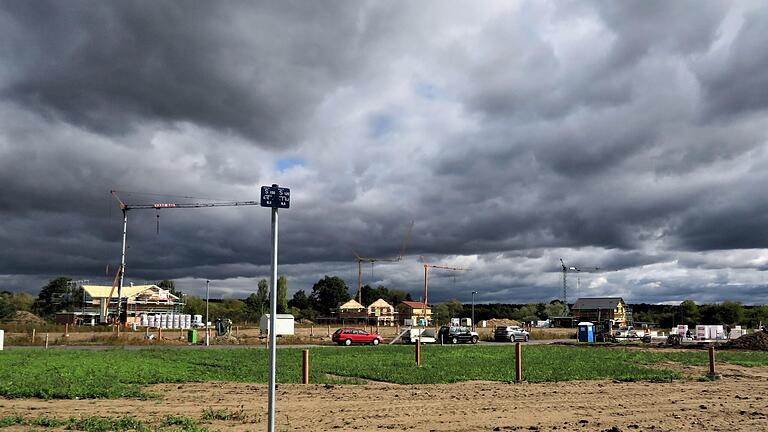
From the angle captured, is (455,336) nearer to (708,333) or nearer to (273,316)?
(708,333)

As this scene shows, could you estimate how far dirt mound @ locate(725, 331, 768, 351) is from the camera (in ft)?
159

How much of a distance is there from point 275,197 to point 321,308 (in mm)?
177005

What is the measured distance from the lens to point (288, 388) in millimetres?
19391

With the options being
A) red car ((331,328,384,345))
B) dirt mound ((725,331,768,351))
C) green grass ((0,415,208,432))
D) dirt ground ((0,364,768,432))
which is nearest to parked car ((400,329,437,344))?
red car ((331,328,384,345))

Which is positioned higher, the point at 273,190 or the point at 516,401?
the point at 273,190

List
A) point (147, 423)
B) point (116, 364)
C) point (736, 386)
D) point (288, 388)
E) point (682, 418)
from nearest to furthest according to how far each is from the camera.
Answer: point (147, 423), point (682, 418), point (288, 388), point (736, 386), point (116, 364)

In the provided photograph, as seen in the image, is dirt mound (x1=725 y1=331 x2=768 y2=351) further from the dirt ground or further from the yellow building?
the yellow building

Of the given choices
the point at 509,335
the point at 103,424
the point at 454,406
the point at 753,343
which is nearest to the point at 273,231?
the point at 103,424

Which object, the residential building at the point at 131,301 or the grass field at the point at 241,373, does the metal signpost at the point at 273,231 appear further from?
the residential building at the point at 131,301

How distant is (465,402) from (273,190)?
386 inches

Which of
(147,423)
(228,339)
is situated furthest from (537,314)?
(147,423)

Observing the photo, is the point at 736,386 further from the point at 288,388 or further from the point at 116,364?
the point at 116,364

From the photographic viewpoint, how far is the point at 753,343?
1956 inches

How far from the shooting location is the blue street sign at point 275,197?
9.19 meters
